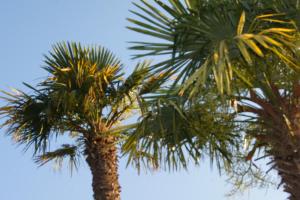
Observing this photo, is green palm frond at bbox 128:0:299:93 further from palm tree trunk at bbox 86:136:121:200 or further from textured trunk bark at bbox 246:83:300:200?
palm tree trunk at bbox 86:136:121:200

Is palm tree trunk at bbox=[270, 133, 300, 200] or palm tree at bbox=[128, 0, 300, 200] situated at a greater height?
palm tree at bbox=[128, 0, 300, 200]

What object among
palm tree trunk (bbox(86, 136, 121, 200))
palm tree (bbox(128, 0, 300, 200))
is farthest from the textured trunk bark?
palm tree trunk (bbox(86, 136, 121, 200))

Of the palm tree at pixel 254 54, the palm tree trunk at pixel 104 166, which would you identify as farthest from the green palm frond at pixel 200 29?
the palm tree trunk at pixel 104 166

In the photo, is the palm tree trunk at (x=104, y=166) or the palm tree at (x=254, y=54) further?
the palm tree trunk at (x=104, y=166)

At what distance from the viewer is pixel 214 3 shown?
236 inches

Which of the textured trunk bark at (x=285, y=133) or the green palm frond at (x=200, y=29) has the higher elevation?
the green palm frond at (x=200, y=29)

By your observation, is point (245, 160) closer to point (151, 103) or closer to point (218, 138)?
point (218, 138)

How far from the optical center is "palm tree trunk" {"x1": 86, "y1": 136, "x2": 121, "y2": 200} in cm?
859

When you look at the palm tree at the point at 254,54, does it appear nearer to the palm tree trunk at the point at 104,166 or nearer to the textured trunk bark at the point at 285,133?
the textured trunk bark at the point at 285,133

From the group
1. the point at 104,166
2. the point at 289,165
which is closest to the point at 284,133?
the point at 289,165

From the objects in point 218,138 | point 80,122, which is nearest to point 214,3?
point 218,138

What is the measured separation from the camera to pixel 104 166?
8.82 meters

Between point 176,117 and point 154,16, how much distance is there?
1665 millimetres

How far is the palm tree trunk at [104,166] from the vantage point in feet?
28.2
